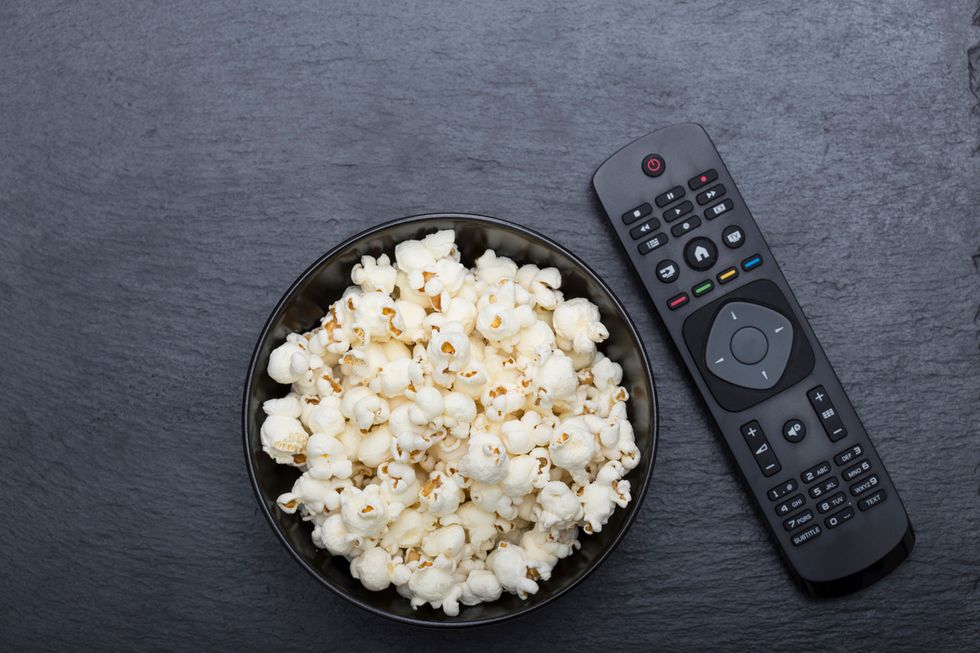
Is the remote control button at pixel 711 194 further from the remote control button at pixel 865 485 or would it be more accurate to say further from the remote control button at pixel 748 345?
the remote control button at pixel 865 485

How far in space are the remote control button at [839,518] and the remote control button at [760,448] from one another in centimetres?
7

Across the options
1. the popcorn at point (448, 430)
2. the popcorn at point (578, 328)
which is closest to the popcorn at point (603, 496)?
the popcorn at point (448, 430)

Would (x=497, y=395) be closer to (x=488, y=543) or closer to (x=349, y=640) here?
(x=488, y=543)

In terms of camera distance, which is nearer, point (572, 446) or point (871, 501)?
point (572, 446)

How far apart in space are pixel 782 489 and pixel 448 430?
347 millimetres

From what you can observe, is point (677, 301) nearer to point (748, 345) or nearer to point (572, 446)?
point (748, 345)

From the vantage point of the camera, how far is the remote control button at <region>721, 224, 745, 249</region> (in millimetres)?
815

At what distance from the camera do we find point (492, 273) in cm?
75

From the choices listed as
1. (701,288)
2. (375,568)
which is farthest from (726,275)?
(375,568)

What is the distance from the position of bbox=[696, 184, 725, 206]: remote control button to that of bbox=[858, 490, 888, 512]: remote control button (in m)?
0.32

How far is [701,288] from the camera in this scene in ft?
2.67

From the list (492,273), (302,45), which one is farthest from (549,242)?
(302,45)

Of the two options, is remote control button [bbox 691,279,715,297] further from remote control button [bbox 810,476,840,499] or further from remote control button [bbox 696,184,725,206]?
remote control button [bbox 810,476,840,499]

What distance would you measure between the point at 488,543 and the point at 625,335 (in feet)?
0.70
